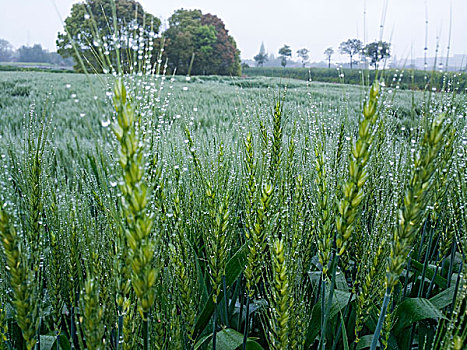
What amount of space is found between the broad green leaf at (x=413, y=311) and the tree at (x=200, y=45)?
129 ft

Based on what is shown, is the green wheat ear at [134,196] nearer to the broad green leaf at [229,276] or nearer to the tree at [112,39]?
the tree at [112,39]

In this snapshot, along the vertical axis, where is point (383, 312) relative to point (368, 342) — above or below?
above

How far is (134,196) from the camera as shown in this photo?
1.93 feet

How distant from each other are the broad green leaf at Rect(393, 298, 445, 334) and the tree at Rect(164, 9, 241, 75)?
129 ft

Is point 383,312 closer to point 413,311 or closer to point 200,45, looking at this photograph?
point 413,311

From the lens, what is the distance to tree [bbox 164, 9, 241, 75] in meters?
39.8

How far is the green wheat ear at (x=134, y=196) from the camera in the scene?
0.58 metres

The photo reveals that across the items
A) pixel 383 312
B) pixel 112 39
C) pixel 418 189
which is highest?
pixel 112 39

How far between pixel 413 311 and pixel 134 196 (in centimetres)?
119

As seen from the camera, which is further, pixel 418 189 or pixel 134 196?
pixel 418 189

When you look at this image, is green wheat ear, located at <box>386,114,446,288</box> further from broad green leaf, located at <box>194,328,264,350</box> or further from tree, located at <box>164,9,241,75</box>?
tree, located at <box>164,9,241,75</box>

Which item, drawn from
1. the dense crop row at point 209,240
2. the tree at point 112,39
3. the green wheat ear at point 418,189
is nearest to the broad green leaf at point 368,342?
the dense crop row at point 209,240

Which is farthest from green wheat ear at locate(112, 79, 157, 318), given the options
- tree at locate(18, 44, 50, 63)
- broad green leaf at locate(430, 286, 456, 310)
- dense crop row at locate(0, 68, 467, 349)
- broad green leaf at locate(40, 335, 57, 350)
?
tree at locate(18, 44, 50, 63)

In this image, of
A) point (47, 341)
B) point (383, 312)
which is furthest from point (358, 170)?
point (47, 341)
